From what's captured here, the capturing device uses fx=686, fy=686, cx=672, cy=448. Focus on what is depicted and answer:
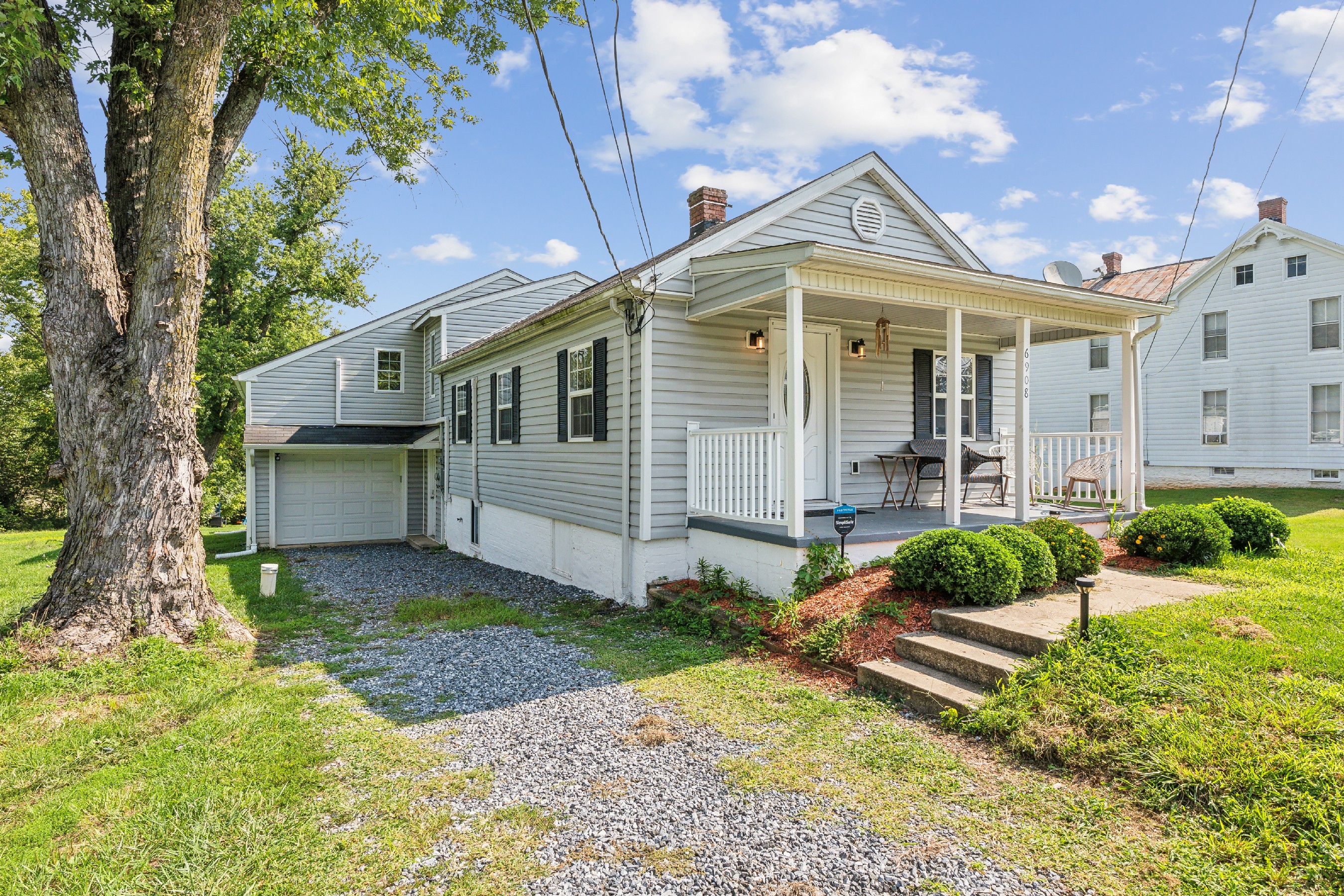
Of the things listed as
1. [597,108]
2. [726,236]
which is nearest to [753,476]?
[726,236]

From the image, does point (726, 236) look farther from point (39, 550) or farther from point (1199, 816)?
point (39, 550)

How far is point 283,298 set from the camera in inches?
717

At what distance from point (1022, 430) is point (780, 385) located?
2.67 metres

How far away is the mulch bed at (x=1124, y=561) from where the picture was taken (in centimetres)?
640

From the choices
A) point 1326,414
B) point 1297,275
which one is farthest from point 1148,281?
point 1326,414

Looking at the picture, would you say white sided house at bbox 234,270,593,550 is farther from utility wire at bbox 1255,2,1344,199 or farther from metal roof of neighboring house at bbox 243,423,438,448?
utility wire at bbox 1255,2,1344,199

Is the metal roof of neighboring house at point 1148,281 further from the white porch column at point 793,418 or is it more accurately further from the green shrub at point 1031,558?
the white porch column at point 793,418

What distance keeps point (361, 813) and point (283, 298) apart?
722 inches

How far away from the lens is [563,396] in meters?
9.18

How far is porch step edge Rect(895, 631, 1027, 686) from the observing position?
4.30 meters

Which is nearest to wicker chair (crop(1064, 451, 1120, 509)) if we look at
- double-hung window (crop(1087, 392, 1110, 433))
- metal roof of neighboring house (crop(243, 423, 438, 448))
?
metal roof of neighboring house (crop(243, 423, 438, 448))

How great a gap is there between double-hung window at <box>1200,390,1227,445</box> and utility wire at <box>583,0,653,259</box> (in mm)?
17243

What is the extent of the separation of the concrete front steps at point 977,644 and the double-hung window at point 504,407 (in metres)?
7.80

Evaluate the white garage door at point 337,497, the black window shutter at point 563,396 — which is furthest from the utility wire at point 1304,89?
the white garage door at point 337,497
